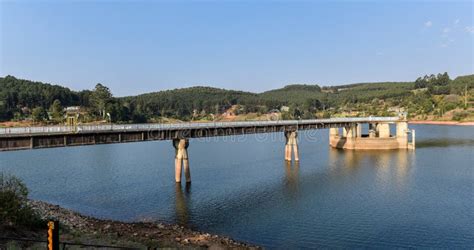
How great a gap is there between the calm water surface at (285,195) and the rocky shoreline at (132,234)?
298 centimetres

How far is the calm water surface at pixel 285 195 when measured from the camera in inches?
1403

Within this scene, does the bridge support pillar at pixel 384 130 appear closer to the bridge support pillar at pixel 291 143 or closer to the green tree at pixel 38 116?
the bridge support pillar at pixel 291 143

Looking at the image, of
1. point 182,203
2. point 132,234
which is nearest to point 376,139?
point 182,203

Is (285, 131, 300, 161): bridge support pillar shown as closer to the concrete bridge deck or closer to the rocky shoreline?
the concrete bridge deck

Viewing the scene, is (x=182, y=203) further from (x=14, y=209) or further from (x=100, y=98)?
(x=100, y=98)

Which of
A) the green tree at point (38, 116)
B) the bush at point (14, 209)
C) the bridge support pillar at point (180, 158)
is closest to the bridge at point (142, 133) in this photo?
the bridge support pillar at point (180, 158)

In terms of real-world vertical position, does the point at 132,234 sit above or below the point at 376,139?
below

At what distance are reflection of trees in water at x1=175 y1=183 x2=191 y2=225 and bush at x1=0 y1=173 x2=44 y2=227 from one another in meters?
13.0

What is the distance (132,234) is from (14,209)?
8.64 meters

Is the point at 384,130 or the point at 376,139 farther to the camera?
the point at 384,130

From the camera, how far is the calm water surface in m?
35.6

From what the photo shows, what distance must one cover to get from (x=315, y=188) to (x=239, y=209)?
15.4 meters

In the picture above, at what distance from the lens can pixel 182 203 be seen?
150 ft

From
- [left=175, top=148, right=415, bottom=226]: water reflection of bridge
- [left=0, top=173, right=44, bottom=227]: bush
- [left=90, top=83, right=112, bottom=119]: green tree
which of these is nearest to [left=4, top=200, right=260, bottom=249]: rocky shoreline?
[left=0, top=173, right=44, bottom=227]: bush
